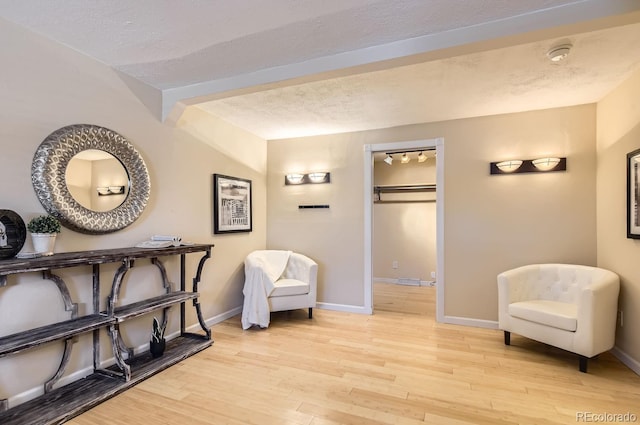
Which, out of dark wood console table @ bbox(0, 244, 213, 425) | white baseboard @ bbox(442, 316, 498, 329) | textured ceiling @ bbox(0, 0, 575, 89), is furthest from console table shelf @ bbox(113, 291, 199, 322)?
white baseboard @ bbox(442, 316, 498, 329)

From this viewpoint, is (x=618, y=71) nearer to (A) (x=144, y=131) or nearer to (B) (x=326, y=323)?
(B) (x=326, y=323)

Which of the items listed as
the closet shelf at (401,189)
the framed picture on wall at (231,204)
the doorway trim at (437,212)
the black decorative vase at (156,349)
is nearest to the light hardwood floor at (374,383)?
the black decorative vase at (156,349)

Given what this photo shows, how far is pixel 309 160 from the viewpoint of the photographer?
4406mm

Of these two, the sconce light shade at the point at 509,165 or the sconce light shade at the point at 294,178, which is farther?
the sconce light shade at the point at 294,178

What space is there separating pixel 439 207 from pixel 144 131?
10.8 feet

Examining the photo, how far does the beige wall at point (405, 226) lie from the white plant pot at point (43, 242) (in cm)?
473

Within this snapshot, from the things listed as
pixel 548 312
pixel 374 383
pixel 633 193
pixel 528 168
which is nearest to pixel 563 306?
pixel 548 312

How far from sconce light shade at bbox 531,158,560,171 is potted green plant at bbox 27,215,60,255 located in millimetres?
4332

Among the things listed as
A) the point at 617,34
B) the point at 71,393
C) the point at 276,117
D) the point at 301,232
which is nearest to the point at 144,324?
the point at 71,393

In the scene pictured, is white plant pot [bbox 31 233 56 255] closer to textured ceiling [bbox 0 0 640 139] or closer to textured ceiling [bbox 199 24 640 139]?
textured ceiling [bbox 0 0 640 139]

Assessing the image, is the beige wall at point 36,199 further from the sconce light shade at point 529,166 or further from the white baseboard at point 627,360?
the white baseboard at point 627,360

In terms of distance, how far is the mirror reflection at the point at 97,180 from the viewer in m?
2.22

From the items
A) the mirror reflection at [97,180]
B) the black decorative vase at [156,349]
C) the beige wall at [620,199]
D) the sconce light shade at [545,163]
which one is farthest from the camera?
the sconce light shade at [545,163]

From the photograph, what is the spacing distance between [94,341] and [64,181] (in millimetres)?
1241
